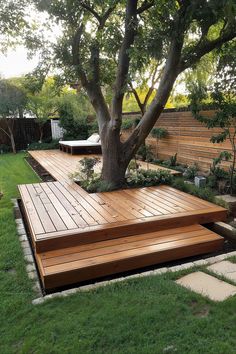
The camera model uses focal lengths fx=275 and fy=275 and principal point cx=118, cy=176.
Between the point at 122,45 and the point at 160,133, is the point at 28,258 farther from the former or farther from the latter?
the point at 160,133

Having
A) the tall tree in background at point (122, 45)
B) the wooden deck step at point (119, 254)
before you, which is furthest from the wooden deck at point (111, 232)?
the tall tree in background at point (122, 45)

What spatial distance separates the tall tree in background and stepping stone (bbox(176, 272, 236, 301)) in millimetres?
2742

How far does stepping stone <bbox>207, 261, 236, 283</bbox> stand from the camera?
2382 mm

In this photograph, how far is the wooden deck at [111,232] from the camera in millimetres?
2541

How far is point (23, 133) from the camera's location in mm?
12883

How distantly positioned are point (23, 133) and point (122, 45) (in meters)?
9.55

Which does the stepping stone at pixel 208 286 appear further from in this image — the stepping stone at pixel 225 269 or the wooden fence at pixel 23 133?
the wooden fence at pixel 23 133

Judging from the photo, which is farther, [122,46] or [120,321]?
[122,46]

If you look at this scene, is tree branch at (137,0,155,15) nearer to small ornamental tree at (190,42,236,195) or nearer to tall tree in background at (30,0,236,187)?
tall tree in background at (30,0,236,187)

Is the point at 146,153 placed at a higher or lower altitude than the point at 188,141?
lower

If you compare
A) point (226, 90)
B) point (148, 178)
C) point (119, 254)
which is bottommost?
point (119, 254)

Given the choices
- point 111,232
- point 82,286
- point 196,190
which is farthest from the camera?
point 196,190

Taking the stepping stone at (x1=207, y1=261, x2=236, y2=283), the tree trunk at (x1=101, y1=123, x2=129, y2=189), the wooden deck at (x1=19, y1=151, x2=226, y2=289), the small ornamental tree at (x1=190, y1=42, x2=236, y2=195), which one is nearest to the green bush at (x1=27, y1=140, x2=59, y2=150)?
the tree trunk at (x1=101, y1=123, x2=129, y2=189)

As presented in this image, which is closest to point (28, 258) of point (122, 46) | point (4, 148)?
point (122, 46)
